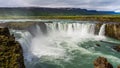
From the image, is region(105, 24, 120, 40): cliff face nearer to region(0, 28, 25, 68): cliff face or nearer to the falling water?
the falling water

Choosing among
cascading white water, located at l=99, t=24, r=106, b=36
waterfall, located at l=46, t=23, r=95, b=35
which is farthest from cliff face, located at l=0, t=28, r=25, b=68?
cascading white water, located at l=99, t=24, r=106, b=36

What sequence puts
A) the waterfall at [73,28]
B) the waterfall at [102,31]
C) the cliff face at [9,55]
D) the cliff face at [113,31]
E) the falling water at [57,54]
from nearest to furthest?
the cliff face at [9,55]
the falling water at [57,54]
the cliff face at [113,31]
the waterfall at [102,31]
the waterfall at [73,28]

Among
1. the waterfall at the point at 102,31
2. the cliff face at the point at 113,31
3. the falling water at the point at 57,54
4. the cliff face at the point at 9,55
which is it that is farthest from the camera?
the waterfall at the point at 102,31

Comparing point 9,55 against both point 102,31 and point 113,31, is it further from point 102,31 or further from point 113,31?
point 102,31

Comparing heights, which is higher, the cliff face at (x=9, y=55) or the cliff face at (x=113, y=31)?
the cliff face at (x=9, y=55)

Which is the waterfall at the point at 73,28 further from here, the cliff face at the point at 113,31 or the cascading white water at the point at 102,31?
the cliff face at the point at 113,31

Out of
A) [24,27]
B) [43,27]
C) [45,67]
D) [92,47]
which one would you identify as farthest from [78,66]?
[43,27]

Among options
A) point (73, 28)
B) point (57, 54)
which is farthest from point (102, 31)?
point (57, 54)

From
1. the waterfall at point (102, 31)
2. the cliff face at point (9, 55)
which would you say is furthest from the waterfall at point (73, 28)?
the cliff face at point (9, 55)
